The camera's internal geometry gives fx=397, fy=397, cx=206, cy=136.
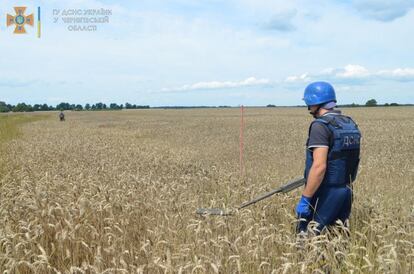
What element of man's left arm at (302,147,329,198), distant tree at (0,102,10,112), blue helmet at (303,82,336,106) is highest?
distant tree at (0,102,10,112)

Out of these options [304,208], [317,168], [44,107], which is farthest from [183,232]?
[44,107]

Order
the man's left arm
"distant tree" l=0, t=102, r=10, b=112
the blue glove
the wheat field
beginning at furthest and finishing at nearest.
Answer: "distant tree" l=0, t=102, r=10, b=112 → the blue glove → the man's left arm → the wheat field

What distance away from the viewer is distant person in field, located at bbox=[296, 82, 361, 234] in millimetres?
4008

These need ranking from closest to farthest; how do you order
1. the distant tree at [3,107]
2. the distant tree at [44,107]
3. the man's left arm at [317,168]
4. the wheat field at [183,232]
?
the wheat field at [183,232] → the man's left arm at [317,168] → the distant tree at [3,107] → the distant tree at [44,107]

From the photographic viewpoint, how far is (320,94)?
13.8 feet

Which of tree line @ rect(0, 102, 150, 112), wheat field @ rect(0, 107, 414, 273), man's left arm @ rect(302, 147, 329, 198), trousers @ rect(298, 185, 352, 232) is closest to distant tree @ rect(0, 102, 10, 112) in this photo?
tree line @ rect(0, 102, 150, 112)

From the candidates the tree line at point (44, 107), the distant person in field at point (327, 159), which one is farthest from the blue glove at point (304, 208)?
the tree line at point (44, 107)

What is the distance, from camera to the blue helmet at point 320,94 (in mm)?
4199

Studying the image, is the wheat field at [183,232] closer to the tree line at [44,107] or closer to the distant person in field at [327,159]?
the distant person in field at [327,159]

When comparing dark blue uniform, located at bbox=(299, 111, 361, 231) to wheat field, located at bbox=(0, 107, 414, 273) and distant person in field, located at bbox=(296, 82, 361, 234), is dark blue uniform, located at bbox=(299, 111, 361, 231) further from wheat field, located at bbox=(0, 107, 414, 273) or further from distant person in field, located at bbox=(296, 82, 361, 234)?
wheat field, located at bbox=(0, 107, 414, 273)

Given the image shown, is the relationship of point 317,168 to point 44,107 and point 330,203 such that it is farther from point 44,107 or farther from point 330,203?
point 44,107

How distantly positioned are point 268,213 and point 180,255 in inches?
80.2

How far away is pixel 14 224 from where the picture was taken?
181 inches

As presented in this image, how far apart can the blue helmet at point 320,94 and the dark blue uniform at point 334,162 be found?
0.53 ft
